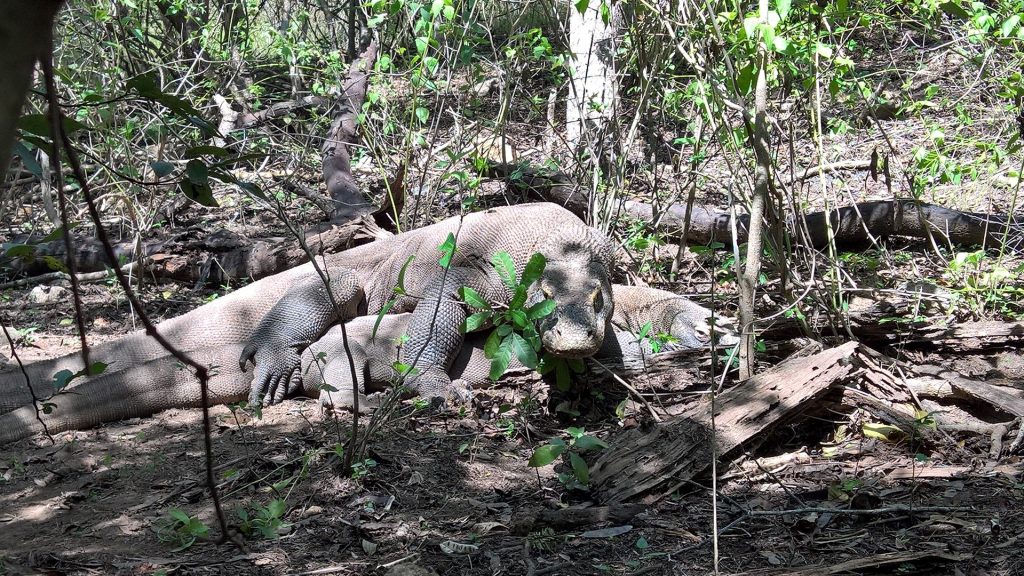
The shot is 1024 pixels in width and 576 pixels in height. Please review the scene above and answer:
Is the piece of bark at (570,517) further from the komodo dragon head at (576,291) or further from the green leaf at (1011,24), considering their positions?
the green leaf at (1011,24)

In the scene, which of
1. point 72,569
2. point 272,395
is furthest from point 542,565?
point 272,395

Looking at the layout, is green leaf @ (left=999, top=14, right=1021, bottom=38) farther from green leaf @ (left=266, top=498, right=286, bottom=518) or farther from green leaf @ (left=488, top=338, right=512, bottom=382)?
green leaf @ (left=266, top=498, right=286, bottom=518)

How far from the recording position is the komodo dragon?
4.38 meters

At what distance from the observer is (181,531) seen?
8.87ft

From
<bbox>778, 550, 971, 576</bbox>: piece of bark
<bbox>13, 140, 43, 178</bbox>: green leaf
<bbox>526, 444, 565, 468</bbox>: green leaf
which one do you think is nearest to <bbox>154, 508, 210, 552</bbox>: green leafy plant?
<bbox>526, 444, 565, 468</bbox>: green leaf

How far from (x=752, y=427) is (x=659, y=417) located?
500mm

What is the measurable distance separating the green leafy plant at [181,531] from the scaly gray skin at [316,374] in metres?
1.36

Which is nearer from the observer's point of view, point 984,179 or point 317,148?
point 984,179

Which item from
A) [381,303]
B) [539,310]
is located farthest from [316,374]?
[539,310]

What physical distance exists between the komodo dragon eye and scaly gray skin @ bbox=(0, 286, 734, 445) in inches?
11.1

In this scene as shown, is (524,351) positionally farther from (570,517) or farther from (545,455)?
(570,517)

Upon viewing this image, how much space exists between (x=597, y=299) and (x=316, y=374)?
1.57 m

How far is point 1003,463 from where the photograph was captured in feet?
9.93

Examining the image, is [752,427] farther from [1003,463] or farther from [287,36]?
[287,36]
